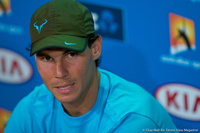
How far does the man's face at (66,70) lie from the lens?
0.97m

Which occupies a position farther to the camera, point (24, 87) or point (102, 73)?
point (24, 87)

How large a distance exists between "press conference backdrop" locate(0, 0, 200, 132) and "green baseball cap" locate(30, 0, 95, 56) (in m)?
0.67

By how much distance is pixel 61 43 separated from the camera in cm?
93

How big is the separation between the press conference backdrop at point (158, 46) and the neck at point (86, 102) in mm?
554

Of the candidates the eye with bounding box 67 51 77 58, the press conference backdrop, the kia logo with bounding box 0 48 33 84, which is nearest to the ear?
the eye with bounding box 67 51 77 58

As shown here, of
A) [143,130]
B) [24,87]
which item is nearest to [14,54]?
[24,87]

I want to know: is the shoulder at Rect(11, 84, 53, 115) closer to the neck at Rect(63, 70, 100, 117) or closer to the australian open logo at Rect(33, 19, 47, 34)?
the neck at Rect(63, 70, 100, 117)

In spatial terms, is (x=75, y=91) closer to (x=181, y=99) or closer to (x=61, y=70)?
(x=61, y=70)

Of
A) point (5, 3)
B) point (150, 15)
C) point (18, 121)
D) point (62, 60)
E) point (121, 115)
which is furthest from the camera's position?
point (5, 3)

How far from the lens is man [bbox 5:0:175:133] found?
3.16ft

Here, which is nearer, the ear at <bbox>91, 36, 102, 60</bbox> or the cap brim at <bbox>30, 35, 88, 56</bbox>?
the cap brim at <bbox>30, 35, 88, 56</bbox>

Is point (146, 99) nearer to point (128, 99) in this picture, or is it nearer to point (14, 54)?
point (128, 99)

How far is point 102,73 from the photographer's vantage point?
1286mm

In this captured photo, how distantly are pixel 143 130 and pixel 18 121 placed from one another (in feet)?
1.85
